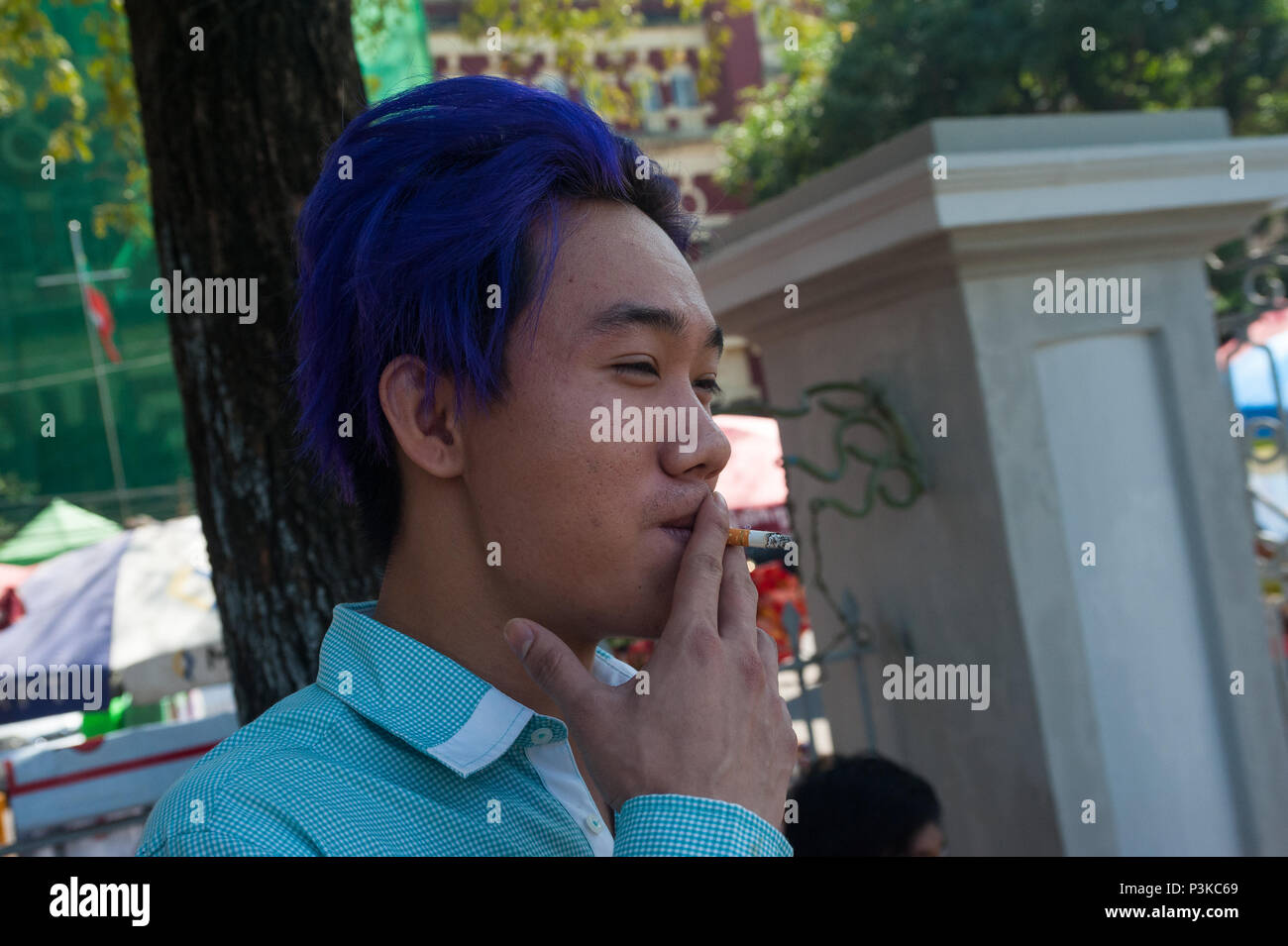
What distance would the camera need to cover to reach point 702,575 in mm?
1329

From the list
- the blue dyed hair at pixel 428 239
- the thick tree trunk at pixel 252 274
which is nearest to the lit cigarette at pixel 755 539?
the blue dyed hair at pixel 428 239

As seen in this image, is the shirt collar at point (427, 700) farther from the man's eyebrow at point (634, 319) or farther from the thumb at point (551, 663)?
the man's eyebrow at point (634, 319)

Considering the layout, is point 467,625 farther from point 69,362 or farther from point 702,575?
point 69,362

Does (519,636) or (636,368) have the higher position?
(636,368)

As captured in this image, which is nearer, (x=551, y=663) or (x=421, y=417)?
(x=551, y=663)

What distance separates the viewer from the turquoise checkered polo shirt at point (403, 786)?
1.15 m

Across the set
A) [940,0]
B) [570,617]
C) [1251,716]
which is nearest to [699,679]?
[570,617]

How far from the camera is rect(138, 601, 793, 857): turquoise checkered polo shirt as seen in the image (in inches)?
45.3

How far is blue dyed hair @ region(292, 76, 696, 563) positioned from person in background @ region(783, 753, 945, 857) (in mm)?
1689

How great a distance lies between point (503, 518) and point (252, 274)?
1421mm

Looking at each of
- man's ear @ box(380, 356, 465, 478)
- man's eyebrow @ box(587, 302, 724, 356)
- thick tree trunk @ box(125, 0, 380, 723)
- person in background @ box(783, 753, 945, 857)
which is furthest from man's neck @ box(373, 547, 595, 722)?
person in background @ box(783, 753, 945, 857)

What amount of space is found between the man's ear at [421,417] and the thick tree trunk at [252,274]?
1149mm

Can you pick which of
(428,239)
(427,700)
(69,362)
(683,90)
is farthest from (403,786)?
(683,90)

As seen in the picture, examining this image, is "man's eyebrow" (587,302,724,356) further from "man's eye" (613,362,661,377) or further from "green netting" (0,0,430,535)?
"green netting" (0,0,430,535)
